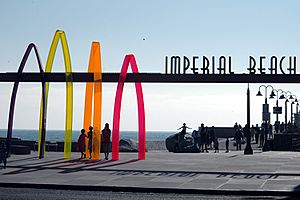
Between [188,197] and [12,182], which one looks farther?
[12,182]

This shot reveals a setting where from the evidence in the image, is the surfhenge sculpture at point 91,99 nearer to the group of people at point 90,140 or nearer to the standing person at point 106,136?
the group of people at point 90,140

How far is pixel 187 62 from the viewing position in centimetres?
3098

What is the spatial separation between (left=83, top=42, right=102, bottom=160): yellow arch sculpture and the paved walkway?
1.09 metres

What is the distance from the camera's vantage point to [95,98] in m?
31.6

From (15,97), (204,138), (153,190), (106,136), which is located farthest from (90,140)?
(153,190)

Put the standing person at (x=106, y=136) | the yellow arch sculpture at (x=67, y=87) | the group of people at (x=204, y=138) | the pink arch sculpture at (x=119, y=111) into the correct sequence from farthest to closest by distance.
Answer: the group of people at (x=204, y=138), the standing person at (x=106, y=136), the yellow arch sculpture at (x=67, y=87), the pink arch sculpture at (x=119, y=111)

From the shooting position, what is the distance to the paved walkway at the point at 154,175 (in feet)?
65.5

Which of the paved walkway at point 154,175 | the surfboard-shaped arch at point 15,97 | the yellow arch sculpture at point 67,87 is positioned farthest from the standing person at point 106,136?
the surfboard-shaped arch at point 15,97

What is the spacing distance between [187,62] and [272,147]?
19174mm

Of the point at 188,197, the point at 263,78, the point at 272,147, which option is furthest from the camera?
the point at 272,147

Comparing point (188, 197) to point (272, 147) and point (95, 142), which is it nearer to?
point (95, 142)

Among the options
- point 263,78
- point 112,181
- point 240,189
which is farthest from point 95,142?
point 240,189

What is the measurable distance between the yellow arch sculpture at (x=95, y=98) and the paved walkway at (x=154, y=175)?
1.09 metres

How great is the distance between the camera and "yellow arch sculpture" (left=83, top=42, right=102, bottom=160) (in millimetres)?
31453
